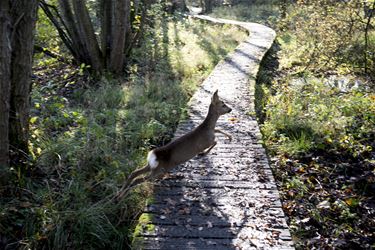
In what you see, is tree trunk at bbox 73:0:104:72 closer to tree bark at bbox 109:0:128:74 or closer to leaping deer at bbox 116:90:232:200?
tree bark at bbox 109:0:128:74

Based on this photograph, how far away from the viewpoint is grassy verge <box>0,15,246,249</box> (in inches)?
168

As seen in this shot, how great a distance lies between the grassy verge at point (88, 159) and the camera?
426 cm

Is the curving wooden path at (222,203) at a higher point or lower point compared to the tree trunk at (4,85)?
lower

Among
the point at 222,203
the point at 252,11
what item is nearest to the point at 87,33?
the point at 222,203

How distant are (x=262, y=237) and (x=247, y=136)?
2.65 m

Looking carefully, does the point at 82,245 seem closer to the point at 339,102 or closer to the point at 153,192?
the point at 153,192

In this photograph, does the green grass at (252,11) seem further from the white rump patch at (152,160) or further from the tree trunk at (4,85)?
the tree trunk at (4,85)

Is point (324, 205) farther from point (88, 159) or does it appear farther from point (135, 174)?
point (88, 159)

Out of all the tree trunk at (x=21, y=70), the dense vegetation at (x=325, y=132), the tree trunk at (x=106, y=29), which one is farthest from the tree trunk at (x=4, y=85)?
the tree trunk at (x=106, y=29)

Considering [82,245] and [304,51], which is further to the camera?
[304,51]

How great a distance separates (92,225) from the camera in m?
4.24

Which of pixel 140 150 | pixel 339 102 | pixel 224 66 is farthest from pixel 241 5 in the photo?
pixel 140 150

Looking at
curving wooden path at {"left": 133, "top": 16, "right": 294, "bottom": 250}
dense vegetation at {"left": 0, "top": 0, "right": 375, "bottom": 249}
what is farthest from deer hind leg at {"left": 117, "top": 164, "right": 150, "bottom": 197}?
curving wooden path at {"left": 133, "top": 16, "right": 294, "bottom": 250}

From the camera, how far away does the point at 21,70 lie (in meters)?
4.67
